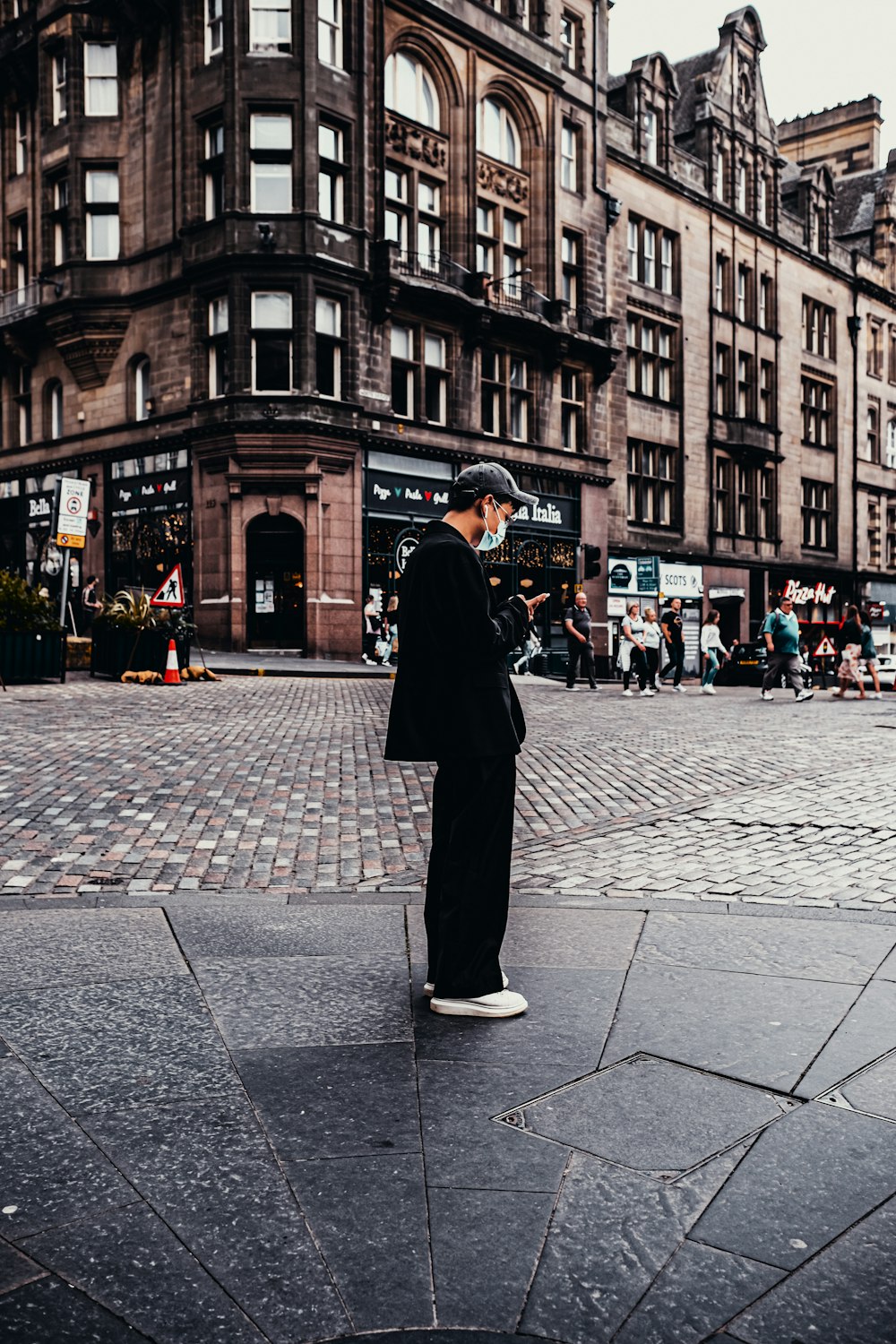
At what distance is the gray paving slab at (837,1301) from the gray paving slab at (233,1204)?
2.60ft

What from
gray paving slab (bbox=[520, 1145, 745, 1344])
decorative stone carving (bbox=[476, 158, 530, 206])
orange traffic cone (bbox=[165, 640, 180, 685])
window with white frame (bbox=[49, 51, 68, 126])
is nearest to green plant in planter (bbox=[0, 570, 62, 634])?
orange traffic cone (bbox=[165, 640, 180, 685])

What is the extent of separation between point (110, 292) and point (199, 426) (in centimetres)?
546

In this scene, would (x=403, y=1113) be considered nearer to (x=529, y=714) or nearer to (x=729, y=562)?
(x=529, y=714)

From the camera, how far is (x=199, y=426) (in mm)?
27062

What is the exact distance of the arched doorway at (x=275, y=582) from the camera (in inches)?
1060

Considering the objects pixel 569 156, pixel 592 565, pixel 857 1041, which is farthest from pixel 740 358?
pixel 857 1041

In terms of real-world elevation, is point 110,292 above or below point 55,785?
above

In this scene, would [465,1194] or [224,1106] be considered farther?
[224,1106]

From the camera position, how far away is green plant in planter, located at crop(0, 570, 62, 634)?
1653 cm

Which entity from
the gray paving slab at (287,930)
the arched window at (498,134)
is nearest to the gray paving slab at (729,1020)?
the gray paving slab at (287,930)

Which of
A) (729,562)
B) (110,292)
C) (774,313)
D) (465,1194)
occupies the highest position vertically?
(774,313)

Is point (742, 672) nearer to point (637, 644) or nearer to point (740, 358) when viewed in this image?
point (637, 644)

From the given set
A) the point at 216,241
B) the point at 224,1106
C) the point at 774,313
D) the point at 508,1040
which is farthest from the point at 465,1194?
the point at 774,313

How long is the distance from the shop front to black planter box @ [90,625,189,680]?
1804 centimetres
